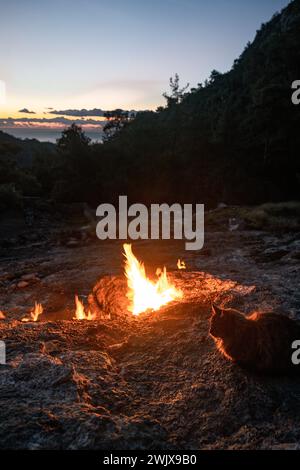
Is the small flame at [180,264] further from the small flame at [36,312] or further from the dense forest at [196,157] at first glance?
the dense forest at [196,157]

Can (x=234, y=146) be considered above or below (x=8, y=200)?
above

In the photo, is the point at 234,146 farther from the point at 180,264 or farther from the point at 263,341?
the point at 263,341

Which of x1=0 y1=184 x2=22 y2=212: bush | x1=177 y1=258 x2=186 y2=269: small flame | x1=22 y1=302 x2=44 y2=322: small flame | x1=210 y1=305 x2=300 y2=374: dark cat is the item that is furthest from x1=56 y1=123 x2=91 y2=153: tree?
x1=210 y1=305 x2=300 y2=374: dark cat

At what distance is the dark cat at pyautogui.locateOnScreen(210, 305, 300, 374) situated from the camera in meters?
3.89

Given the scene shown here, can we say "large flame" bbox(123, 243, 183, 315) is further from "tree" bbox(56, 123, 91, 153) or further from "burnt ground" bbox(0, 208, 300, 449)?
"tree" bbox(56, 123, 91, 153)

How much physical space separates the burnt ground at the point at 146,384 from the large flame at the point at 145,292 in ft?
1.53

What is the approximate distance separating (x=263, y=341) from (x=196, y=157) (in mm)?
29328

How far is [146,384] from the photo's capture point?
3.96 meters

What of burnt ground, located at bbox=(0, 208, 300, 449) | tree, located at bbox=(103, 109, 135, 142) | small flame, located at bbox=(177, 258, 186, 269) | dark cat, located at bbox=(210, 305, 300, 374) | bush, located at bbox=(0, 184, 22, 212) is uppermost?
tree, located at bbox=(103, 109, 135, 142)

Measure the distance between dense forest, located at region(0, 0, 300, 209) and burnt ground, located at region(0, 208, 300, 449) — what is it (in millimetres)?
21149

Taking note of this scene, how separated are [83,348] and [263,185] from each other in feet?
84.9

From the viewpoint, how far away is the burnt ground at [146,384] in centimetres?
303

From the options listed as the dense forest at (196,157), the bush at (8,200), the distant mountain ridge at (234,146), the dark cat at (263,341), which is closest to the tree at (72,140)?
the dense forest at (196,157)

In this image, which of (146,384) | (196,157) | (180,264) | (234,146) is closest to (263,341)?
(146,384)
